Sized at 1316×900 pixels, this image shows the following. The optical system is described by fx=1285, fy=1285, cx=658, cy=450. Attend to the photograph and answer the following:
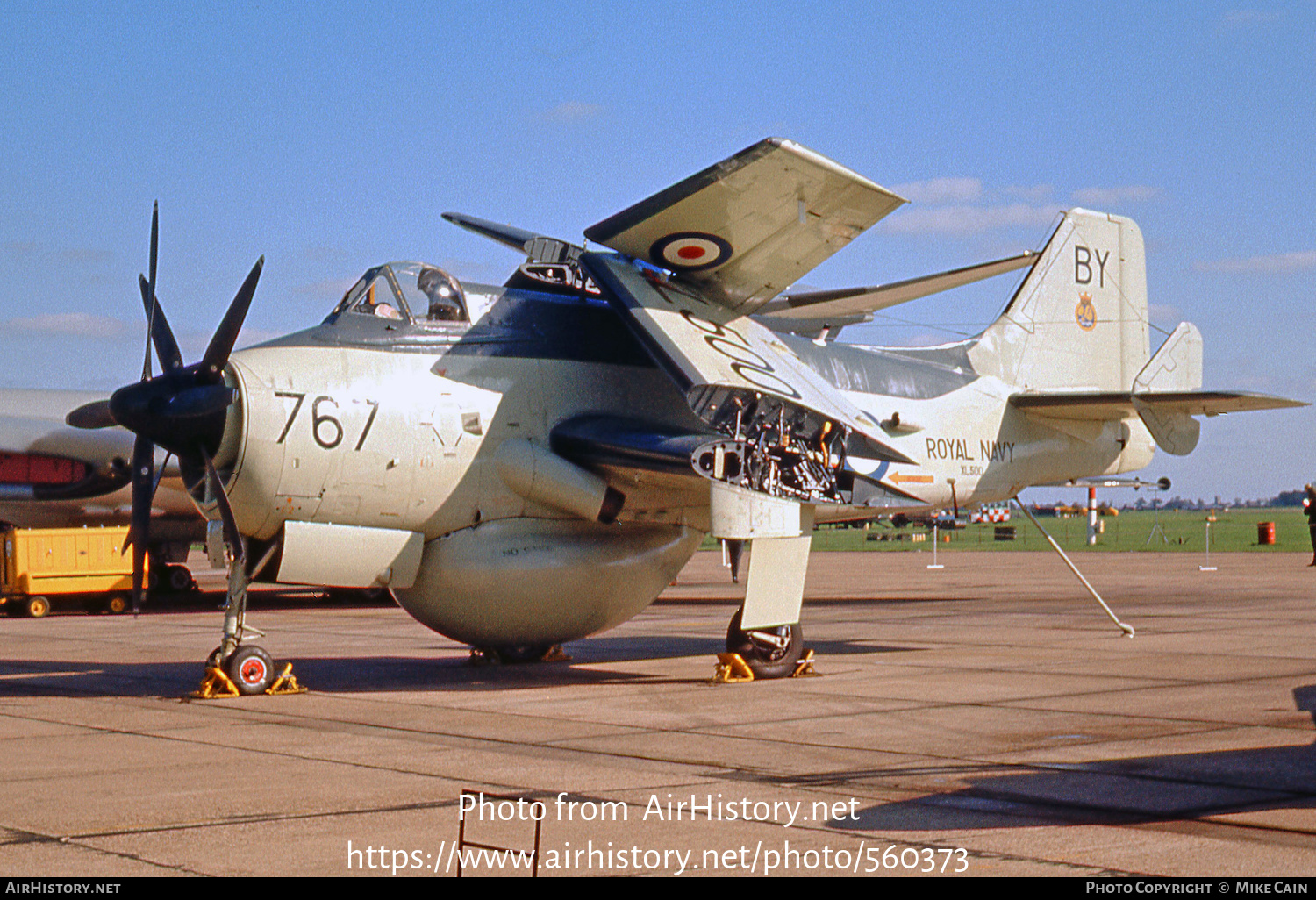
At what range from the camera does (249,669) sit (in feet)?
44.0

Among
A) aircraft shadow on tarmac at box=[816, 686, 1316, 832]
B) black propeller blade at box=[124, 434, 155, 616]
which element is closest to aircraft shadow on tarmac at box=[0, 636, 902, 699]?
black propeller blade at box=[124, 434, 155, 616]

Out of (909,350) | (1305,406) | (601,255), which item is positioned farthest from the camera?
(909,350)

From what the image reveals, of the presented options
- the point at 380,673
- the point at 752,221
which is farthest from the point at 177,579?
the point at 752,221

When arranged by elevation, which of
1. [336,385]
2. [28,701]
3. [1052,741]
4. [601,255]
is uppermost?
[601,255]

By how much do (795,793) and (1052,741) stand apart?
2881mm

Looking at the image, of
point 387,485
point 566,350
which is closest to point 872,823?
point 387,485

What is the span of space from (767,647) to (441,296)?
17.5 feet

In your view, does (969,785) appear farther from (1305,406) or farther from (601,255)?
(1305,406)

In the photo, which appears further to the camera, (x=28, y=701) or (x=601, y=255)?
(x=601, y=255)

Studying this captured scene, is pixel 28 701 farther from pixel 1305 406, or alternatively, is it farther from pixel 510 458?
pixel 1305 406

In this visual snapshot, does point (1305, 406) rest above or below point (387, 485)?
above

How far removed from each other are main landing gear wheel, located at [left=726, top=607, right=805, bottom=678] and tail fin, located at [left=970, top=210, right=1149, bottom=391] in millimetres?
6783

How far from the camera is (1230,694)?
12.2 m
